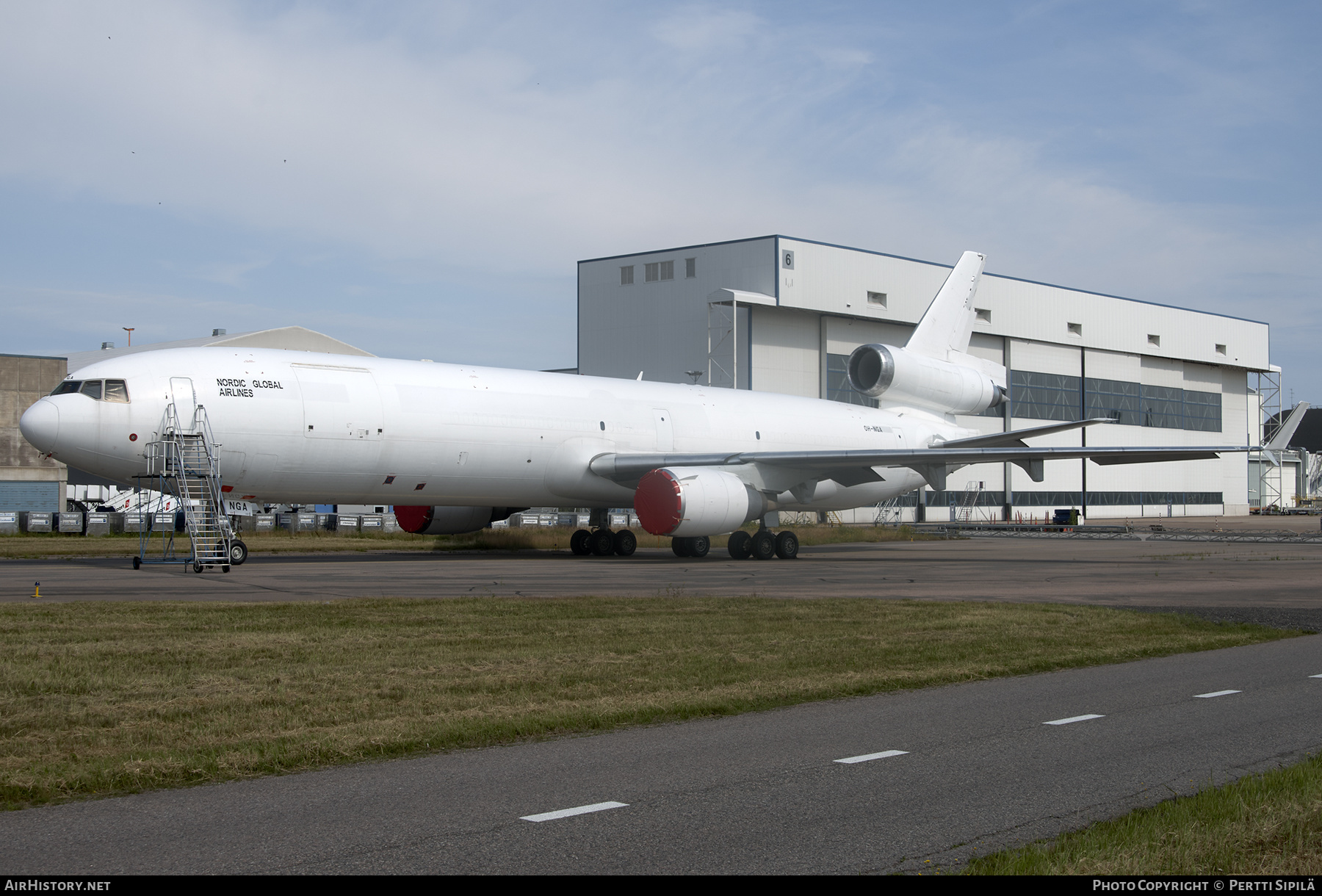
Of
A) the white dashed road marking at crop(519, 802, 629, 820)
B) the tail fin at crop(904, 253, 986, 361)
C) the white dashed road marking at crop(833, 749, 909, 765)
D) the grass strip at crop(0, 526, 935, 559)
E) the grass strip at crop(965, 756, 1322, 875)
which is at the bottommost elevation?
the white dashed road marking at crop(833, 749, 909, 765)

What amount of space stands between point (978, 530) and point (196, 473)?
123 ft

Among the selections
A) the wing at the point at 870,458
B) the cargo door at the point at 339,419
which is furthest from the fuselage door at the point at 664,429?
the cargo door at the point at 339,419

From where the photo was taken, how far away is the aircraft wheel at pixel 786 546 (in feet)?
95.7

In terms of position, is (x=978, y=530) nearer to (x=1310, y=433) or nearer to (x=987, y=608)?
(x=987, y=608)

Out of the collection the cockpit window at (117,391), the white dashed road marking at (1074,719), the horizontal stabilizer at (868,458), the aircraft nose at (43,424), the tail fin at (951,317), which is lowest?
the white dashed road marking at (1074,719)

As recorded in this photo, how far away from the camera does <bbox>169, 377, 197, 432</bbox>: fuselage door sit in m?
21.3

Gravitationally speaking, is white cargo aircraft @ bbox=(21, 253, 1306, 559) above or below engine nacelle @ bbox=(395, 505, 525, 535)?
above

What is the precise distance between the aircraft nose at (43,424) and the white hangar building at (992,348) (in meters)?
32.2

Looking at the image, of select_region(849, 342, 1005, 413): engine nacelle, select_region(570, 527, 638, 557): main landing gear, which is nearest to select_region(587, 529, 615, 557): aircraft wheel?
select_region(570, 527, 638, 557): main landing gear

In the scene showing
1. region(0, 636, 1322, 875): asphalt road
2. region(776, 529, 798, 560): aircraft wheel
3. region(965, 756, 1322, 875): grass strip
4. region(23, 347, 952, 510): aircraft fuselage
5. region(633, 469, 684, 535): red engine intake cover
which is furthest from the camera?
region(776, 529, 798, 560): aircraft wheel

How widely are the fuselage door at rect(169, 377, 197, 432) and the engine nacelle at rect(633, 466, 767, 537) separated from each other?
941cm

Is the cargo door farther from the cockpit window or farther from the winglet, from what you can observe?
the winglet

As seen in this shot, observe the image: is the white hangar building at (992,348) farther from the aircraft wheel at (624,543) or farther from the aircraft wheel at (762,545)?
the aircraft wheel at (762,545)

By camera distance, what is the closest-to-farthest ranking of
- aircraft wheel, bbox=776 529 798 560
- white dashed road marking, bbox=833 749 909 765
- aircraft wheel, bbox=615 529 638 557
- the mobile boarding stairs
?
white dashed road marking, bbox=833 749 909 765 < the mobile boarding stairs < aircraft wheel, bbox=776 529 798 560 < aircraft wheel, bbox=615 529 638 557
